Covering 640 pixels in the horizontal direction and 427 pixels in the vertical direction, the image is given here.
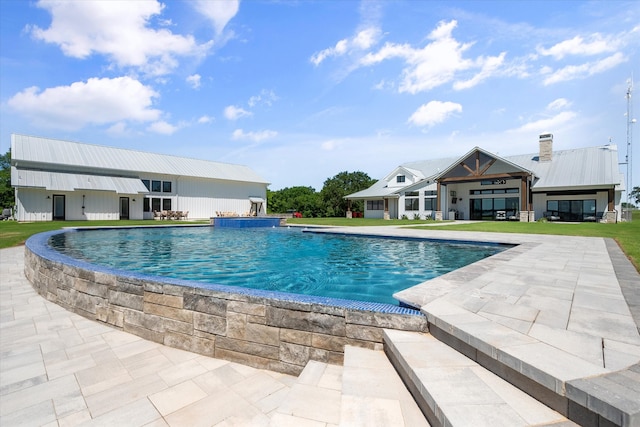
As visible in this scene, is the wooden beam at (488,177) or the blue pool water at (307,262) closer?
the blue pool water at (307,262)

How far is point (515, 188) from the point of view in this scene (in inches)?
1017

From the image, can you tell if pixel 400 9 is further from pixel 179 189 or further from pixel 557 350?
pixel 179 189

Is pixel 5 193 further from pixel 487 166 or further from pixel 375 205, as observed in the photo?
pixel 487 166

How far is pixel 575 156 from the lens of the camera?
24766 millimetres

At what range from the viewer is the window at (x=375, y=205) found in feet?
105

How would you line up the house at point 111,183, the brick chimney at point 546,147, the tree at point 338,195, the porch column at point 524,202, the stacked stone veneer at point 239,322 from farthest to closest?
the tree at point 338,195 → the brick chimney at point 546,147 → the porch column at point 524,202 → the house at point 111,183 → the stacked stone veneer at point 239,322

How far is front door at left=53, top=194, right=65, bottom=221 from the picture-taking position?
22.8 metres

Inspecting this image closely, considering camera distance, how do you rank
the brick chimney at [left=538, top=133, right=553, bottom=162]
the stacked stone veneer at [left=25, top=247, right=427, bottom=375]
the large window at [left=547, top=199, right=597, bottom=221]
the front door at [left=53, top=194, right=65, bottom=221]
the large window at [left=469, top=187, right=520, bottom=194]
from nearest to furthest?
the stacked stone veneer at [left=25, top=247, right=427, bottom=375]
the front door at [left=53, top=194, right=65, bottom=221]
the large window at [left=547, top=199, right=597, bottom=221]
the brick chimney at [left=538, top=133, right=553, bottom=162]
the large window at [left=469, top=187, right=520, bottom=194]

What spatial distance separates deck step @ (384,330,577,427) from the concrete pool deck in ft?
0.36

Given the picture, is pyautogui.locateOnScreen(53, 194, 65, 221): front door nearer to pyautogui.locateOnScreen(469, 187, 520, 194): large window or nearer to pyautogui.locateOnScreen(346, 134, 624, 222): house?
pyautogui.locateOnScreen(346, 134, 624, 222): house

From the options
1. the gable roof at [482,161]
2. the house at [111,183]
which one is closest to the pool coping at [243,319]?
the house at [111,183]

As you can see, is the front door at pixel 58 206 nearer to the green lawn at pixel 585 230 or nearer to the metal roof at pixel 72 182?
the metal roof at pixel 72 182

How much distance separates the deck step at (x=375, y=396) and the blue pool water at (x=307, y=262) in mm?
2566

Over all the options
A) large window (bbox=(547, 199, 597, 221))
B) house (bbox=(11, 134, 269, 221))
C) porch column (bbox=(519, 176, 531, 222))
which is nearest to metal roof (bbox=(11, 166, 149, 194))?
house (bbox=(11, 134, 269, 221))
